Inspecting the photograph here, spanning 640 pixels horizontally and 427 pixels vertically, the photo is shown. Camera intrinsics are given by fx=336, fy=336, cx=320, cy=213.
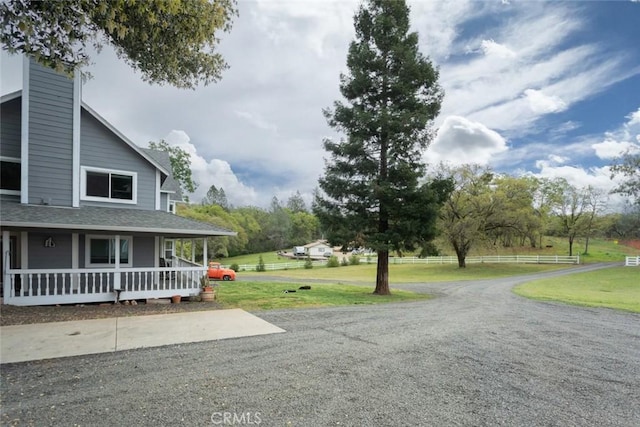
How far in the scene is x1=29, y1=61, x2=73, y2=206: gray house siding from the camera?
11031 millimetres

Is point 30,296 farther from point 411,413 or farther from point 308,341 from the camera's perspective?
point 411,413

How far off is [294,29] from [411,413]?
1316cm

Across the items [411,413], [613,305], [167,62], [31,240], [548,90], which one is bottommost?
[613,305]

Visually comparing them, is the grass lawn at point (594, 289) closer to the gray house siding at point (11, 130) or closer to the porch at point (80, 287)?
the porch at point (80, 287)

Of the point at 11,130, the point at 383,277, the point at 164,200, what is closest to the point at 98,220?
the point at 11,130

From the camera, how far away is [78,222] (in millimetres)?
9773

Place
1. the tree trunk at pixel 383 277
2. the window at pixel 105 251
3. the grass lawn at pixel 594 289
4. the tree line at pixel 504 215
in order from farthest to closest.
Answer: the tree line at pixel 504 215
the tree trunk at pixel 383 277
the grass lawn at pixel 594 289
the window at pixel 105 251

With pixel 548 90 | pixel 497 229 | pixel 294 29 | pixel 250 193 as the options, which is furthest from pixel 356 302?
pixel 250 193

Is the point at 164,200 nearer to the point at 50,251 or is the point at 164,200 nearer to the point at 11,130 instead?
the point at 50,251

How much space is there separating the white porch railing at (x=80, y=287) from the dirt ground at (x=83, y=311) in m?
0.25

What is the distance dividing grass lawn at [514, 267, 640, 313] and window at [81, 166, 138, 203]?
58.2 feet

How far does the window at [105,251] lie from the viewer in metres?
11.8

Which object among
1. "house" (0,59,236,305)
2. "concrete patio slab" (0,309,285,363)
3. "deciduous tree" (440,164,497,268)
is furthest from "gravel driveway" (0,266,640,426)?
"deciduous tree" (440,164,497,268)

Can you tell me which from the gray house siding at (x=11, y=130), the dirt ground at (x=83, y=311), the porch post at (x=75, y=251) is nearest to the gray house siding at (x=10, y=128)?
the gray house siding at (x=11, y=130)
